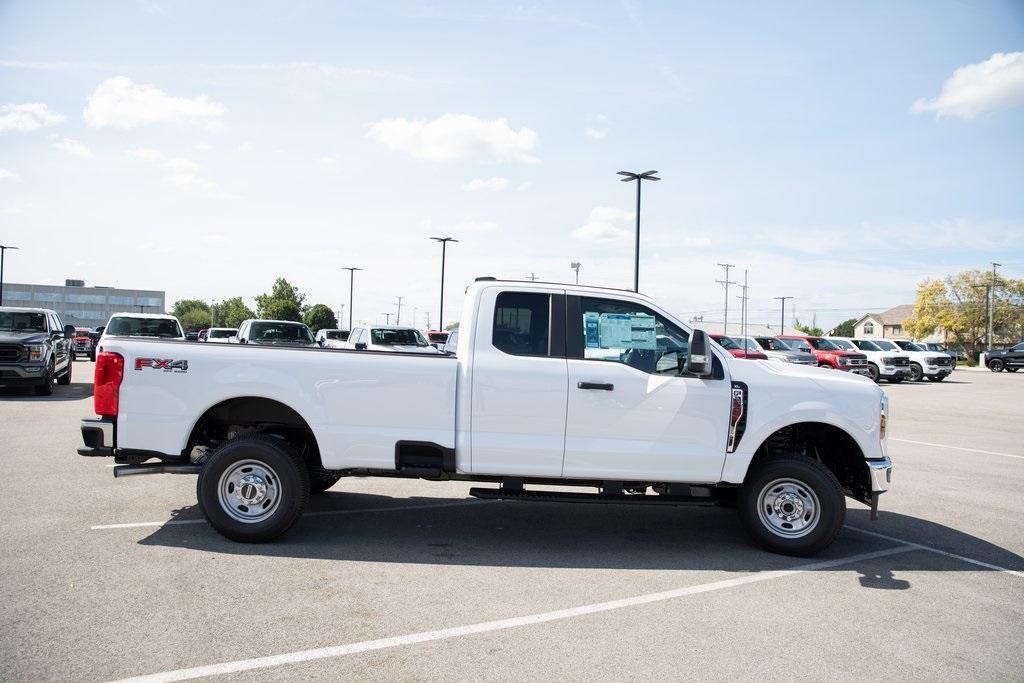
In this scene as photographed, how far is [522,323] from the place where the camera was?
6035 millimetres

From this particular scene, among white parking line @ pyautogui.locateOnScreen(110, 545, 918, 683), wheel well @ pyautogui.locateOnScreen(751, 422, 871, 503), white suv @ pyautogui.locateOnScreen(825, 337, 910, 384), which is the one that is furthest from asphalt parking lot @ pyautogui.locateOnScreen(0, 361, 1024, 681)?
white suv @ pyautogui.locateOnScreen(825, 337, 910, 384)

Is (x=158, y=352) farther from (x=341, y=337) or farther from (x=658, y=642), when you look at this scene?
(x=341, y=337)

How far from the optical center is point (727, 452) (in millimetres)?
5910

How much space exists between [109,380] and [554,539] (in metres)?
3.77

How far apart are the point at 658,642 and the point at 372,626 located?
5.29ft

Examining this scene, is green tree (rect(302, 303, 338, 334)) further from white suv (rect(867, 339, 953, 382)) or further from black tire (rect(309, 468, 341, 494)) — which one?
black tire (rect(309, 468, 341, 494))

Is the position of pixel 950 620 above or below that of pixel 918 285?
below

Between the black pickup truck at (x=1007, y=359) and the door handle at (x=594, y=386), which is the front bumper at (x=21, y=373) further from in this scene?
the black pickup truck at (x=1007, y=359)

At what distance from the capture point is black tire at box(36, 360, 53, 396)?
16.7m

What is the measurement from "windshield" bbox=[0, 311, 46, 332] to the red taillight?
43.4ft

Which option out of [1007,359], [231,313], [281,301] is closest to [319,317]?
[281,301]

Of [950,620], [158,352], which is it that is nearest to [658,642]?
[950,620]

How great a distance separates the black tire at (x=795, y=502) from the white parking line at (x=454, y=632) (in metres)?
0.22

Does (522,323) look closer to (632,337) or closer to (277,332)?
(632,337)
